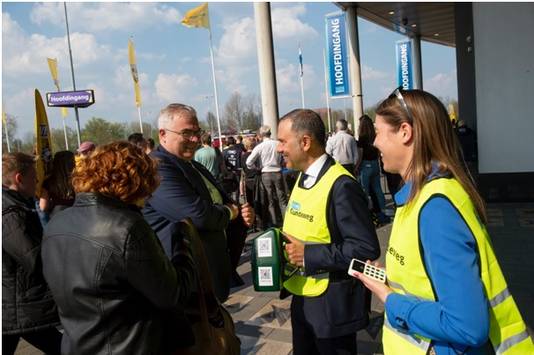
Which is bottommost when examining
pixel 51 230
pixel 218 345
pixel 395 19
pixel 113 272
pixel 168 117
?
pixel 218 345

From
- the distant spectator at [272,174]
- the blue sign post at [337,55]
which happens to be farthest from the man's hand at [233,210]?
the blue sign post at [337,55]

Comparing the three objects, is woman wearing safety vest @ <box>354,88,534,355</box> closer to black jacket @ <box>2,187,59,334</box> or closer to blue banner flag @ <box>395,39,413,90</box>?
black jacket @ <box>2,187,59,334</box>

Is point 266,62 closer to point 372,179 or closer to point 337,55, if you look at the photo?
point 372,179

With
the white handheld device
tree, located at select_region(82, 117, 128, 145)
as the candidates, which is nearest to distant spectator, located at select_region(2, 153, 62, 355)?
the white handheld device

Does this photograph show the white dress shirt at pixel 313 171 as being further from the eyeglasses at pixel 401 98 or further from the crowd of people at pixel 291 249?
the eyeglasses at pixel 401 98

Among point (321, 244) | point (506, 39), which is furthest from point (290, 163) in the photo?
point (506, 39)

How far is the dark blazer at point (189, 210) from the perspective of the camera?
2.42m

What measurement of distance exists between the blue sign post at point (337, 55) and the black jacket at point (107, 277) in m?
14.4

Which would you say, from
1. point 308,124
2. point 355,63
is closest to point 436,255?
point 308,124

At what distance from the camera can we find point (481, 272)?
3.88ft

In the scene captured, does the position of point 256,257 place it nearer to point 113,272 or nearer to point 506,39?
point 113,272

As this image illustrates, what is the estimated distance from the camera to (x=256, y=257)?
2.08m

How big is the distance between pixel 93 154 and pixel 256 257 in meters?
0.89

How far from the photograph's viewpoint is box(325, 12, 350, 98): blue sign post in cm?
1537
